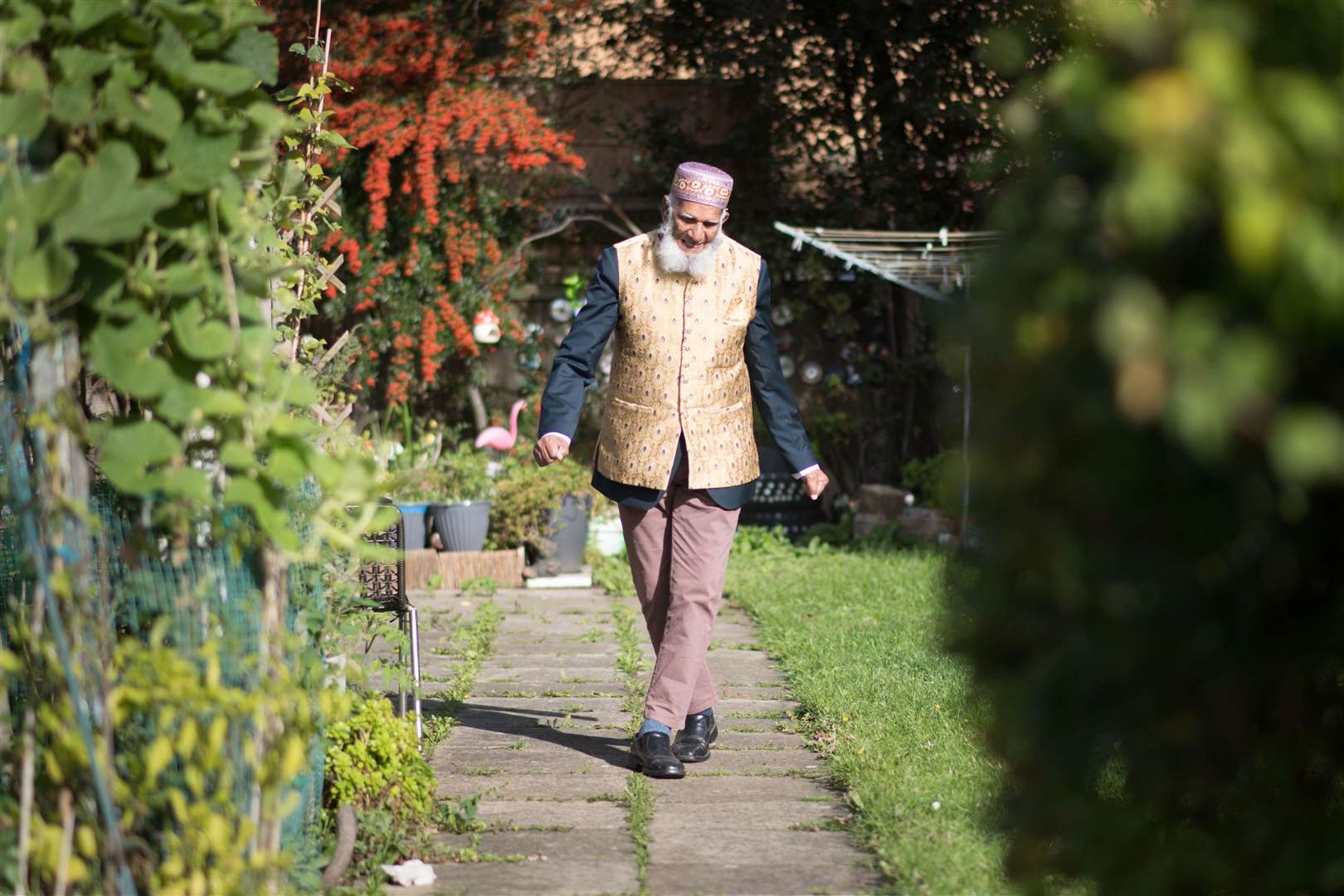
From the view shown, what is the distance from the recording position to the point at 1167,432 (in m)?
1.38

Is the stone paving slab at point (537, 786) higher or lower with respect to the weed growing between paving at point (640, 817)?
lower

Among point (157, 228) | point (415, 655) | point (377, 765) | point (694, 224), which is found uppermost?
point (694, 224)

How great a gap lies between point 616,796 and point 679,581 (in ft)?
2.19

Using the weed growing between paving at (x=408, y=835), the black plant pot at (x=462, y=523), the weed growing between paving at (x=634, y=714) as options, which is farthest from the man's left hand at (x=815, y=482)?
the black plant pot at (x=462, y=523)

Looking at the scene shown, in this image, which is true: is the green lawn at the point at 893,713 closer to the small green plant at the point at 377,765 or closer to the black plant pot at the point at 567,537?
the black plant pot at the point at 567,537

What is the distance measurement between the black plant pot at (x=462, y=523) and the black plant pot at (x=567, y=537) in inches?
14.2

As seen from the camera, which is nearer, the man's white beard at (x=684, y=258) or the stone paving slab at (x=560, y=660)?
the man's white beard at (x=684, y=258)

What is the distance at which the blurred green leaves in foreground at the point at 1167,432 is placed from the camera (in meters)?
1.30

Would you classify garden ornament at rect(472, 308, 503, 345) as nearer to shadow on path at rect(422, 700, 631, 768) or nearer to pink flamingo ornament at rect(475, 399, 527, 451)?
pink flamingo ornament at rect(475, 399, 527, 451)

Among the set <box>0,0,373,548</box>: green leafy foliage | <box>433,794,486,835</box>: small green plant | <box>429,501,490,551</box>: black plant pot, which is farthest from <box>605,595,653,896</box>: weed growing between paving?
<box>0,0,373,548</box>: green leafy foliage

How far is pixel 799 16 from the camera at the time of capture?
967 cm

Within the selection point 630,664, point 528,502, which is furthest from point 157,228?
point 528,502

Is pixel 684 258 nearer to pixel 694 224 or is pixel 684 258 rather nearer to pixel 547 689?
pixel 694 224

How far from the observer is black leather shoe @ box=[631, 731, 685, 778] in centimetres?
392
